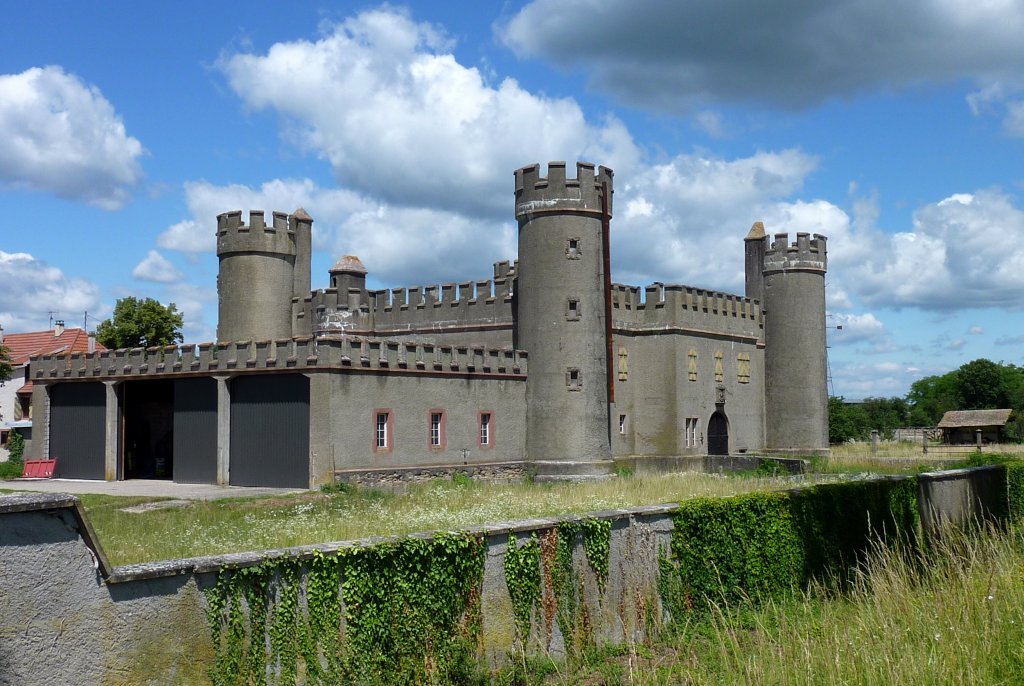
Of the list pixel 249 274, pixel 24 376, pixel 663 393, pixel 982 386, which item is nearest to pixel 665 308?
pixel 663 393

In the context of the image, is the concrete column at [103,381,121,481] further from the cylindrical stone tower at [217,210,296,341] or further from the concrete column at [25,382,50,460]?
the cylindrical stone tower at [217,210,296,341]

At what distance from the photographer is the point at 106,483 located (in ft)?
108

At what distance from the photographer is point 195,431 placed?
1271 inches

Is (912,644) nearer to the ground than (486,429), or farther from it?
nearer to the ground

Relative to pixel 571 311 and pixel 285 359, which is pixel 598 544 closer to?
pixel 285 359

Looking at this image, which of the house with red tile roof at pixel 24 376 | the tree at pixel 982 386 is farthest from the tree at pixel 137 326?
the tree at pixel 982 386

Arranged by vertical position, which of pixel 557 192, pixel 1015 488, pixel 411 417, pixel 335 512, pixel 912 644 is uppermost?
pixel 557 192

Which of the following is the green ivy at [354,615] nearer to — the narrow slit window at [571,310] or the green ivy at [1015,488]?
the green ivy at [1015,488]

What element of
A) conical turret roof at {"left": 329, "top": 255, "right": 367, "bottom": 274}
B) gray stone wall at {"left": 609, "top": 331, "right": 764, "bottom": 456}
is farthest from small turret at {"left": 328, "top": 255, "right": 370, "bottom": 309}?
gray stone wall at {"left": 609, "top": 331, "right": 764, "bottom": 456}

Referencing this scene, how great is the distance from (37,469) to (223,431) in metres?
8.90

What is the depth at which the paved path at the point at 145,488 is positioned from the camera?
27233 millimetres

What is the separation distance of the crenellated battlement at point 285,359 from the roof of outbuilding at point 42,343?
18.5 m

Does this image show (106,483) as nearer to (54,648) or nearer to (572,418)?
(572,418)

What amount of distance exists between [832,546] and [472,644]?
7976mm
